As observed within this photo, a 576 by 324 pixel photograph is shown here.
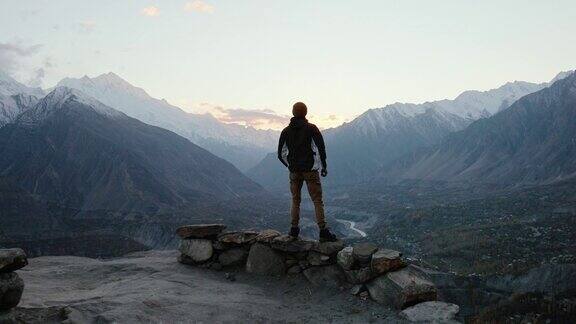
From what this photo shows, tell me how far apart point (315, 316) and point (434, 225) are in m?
157

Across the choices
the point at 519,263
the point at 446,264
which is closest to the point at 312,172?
the point at 519,263

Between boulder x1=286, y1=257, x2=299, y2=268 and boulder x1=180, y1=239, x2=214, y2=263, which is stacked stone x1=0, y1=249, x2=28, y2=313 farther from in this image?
boulder x1=286, y1=257, x2=299, y2=268

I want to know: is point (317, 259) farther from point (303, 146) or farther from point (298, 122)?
point (298, 122)

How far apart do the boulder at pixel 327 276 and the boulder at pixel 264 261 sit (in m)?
0.86

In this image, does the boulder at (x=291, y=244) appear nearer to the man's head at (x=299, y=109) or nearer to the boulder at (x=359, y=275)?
the boulder at (x=359, y=275)

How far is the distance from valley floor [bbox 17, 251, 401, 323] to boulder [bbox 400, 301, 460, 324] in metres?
0.33

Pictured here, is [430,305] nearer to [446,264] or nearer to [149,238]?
[446,264]

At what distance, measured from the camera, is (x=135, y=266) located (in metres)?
14.8

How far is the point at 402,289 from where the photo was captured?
11461 millimetres

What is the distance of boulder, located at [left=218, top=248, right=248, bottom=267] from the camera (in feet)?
49.0

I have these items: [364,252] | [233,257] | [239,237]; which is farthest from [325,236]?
[233,257]

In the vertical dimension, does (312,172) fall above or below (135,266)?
above

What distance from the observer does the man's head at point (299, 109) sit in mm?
13812

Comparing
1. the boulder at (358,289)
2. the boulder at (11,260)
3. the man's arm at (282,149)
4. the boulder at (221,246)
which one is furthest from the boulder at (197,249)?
the boulder at (11,260)
